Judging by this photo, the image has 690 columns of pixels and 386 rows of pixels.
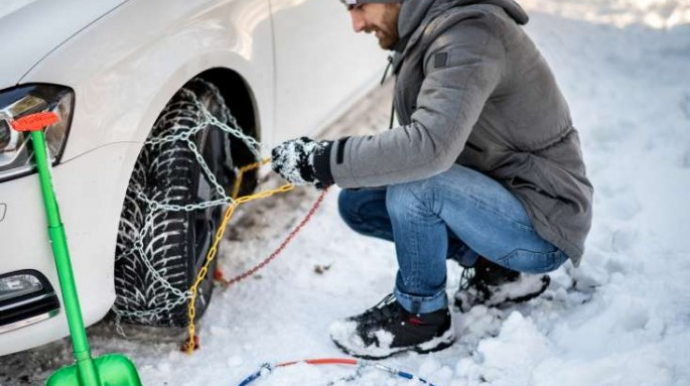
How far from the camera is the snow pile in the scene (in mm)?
5094

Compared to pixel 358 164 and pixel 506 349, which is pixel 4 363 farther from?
pixel 506 349

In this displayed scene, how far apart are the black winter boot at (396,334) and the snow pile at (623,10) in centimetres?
318

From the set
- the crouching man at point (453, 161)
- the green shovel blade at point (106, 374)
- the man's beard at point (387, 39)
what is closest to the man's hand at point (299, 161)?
the crouching man at point (453, 161)

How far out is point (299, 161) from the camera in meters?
2.39

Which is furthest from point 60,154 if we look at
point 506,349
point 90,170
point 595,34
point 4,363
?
point 595,34

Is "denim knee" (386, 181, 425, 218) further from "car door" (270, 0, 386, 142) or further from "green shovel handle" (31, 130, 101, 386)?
"green shovel handle" (31, 130, 101, 386)

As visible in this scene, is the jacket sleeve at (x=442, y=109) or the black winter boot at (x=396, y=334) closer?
the jacket sleeve at (x=442, y=109)

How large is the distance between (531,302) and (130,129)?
1527mm

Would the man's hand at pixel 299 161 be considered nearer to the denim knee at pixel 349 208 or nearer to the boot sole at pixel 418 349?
the denim knee at pixel 349 208

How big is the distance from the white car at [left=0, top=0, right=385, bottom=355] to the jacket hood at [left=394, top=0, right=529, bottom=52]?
23.7 inches

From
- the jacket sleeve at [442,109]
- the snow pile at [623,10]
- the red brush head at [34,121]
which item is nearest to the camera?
the red brush head at [34,121]

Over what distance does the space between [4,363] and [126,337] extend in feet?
1.30

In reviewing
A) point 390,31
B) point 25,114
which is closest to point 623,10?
point 390,31

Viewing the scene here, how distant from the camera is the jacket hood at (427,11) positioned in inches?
90.8
